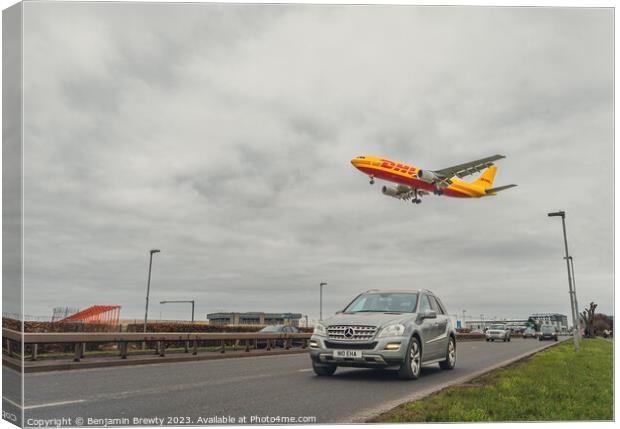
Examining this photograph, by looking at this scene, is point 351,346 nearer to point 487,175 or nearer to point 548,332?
point 487,175

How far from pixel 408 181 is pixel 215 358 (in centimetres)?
735

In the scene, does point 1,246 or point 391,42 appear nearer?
point 1,246

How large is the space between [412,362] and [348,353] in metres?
1.31

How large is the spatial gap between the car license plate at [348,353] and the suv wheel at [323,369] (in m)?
0.71

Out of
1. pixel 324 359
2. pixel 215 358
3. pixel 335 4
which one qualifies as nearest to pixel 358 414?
pixel 324 359

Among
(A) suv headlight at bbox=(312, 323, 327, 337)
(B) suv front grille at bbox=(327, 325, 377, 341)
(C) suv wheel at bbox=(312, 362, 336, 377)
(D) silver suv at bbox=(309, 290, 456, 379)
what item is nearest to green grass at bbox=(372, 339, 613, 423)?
(D) silver suv at bbox=(309, 290, 456, 379)

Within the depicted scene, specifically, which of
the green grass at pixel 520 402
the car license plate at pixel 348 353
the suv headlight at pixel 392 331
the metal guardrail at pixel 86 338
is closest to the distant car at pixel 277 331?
the metal guardrail at pixel 86 338

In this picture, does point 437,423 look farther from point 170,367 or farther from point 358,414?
point 170,367

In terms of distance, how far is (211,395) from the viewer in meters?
8.51

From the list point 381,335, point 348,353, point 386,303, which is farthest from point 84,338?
point 381,335

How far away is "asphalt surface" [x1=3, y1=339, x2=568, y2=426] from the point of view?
7391 millimetres

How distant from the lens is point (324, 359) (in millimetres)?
10273

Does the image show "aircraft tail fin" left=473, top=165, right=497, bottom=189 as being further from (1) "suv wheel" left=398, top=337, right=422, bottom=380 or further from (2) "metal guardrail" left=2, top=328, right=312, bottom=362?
(2) "metal guardrail" left=2, top=328, right=312, bottom=362

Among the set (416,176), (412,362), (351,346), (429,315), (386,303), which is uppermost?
(416,176)
